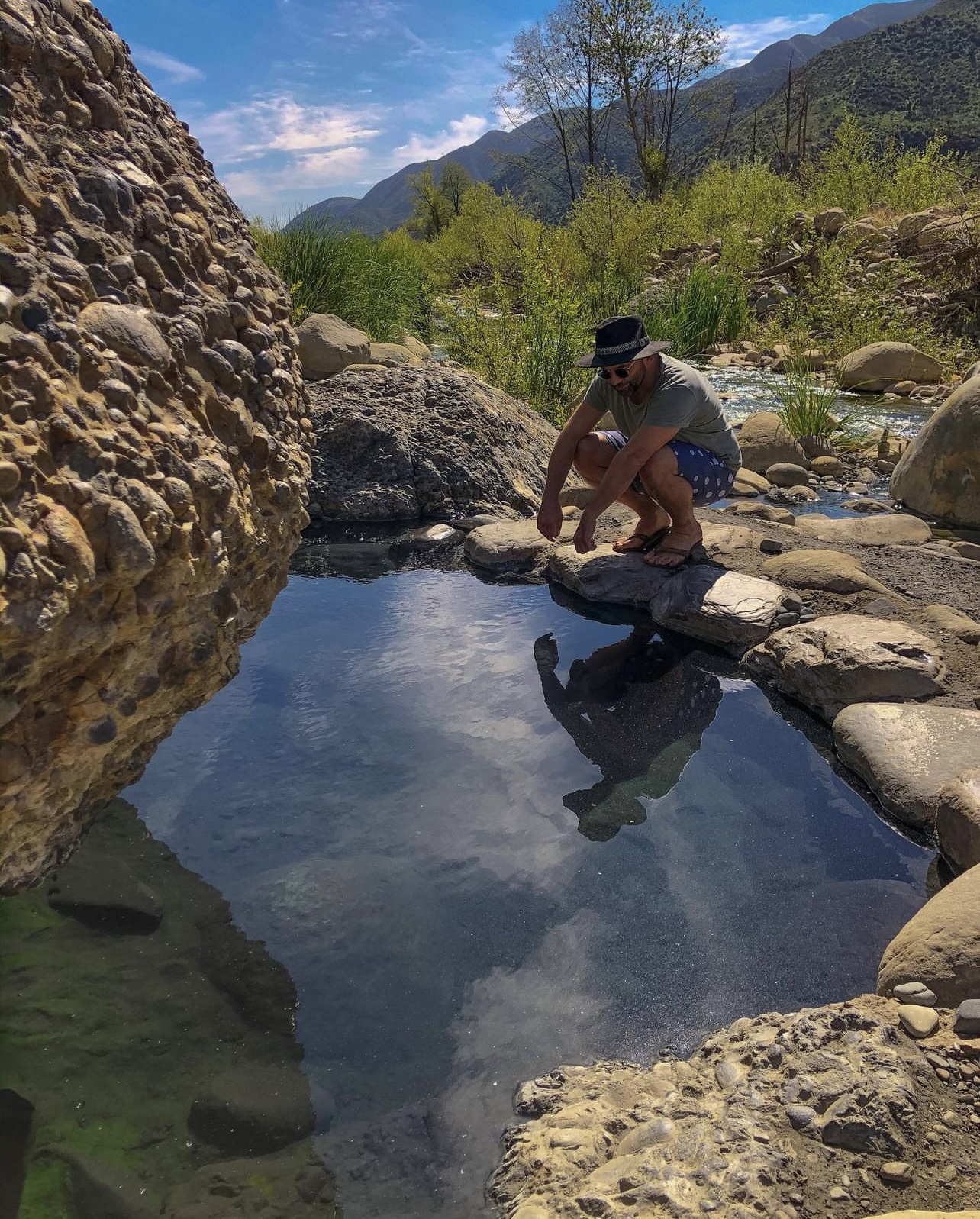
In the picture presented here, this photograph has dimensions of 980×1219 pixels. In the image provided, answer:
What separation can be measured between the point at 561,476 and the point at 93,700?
8.80ft

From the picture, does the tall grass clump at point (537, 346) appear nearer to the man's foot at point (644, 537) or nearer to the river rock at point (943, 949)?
the man's foot at point (644, 537)

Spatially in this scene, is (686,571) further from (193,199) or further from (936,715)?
(193,199)

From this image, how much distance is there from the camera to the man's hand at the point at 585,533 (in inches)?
145

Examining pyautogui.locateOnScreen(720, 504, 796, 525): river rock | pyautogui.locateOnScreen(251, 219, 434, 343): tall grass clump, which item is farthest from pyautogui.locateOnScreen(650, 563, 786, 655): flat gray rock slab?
pyautogui.locateOnScreen(251, 219, 434, 343): tall grass clump

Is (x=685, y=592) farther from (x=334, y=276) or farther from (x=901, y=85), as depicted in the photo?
(x=901, y=85)

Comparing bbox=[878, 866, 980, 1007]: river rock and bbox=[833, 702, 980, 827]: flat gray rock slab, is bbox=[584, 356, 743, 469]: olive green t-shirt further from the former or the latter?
bbox=[878, 866, 980, 1007]: river rock

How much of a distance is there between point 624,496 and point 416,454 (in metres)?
1.41

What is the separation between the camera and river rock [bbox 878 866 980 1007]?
66.3 inches

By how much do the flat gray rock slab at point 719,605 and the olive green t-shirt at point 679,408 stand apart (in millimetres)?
630

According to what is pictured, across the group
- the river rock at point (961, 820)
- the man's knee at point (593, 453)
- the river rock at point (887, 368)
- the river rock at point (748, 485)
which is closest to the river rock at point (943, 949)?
the river rock at point (961, 820)

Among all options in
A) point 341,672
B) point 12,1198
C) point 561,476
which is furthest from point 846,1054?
point 561,476

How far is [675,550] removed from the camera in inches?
153

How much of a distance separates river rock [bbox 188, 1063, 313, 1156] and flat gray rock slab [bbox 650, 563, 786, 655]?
89.9 inches

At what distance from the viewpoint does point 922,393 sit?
28.6ft
